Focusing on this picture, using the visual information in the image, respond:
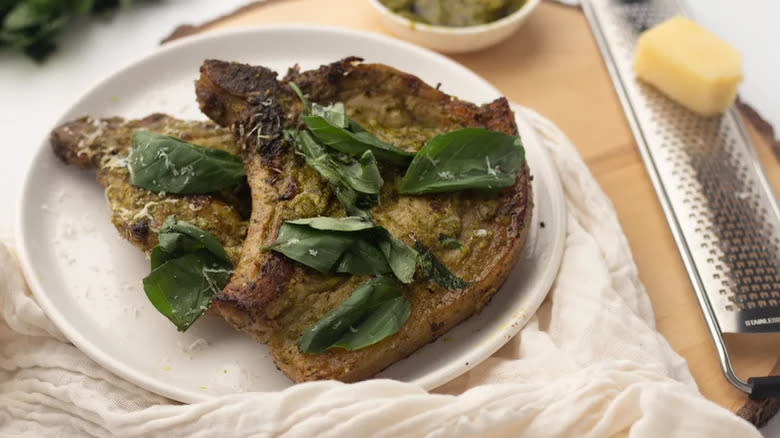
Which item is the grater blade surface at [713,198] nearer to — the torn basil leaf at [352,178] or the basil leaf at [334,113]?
the torn basil leaf at [352,178]

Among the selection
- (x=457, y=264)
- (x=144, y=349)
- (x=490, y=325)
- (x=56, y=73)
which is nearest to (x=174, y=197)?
(x=144, y=349)

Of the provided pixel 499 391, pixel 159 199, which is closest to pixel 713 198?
pixel 499 391

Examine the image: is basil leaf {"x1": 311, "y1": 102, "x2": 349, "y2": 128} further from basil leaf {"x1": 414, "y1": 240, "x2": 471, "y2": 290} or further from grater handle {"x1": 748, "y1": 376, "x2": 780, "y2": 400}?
grater handle {"x1": 748, "y1": 376, "x2": 780, "y2": 400}

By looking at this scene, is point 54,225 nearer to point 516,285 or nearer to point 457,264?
point 457,264

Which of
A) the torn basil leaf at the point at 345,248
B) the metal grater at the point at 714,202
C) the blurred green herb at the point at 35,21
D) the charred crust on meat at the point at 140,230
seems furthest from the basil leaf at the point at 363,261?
the blurred green herb at the point at 35,21

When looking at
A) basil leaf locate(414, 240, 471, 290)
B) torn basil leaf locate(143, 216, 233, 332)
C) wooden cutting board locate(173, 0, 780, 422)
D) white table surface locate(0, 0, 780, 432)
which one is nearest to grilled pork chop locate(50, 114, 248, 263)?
torn basil leaf locate(143, 216, 233, 332)

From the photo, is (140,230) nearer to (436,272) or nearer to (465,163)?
(436,272)

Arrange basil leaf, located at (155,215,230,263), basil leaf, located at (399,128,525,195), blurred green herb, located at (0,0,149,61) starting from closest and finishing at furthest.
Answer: basil leaf, located at (155,215,230,263) → basil leaf, located at (399,128,525,195) → blurred green herb, located at (0,0,149,61)
